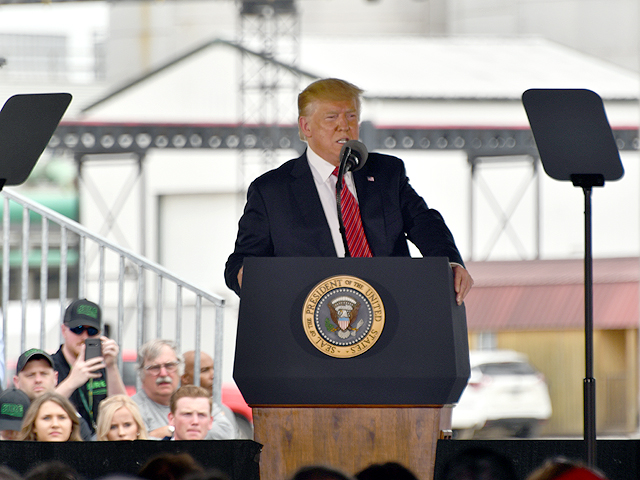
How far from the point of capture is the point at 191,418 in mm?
3256

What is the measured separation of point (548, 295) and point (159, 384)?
1197 centimetres

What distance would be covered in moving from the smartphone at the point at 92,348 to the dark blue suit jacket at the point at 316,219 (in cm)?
138

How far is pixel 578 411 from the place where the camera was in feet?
49.6

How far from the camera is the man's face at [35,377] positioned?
3203 mm

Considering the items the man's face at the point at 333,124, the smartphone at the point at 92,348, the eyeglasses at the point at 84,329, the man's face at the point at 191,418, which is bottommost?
the man's face at the point at 191,418

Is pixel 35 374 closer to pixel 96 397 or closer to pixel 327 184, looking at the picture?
pixel 96 397

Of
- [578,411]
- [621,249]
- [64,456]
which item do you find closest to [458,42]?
[621,249]

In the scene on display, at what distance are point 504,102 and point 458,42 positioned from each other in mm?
1660

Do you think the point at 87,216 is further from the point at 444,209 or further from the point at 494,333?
the point at 494,333

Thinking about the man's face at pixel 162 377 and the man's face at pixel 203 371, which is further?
the man's face at pixel 203 371

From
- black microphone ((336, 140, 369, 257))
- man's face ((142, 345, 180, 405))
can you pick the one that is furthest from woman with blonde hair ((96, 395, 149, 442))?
black microphone ((336, 140, 369, 257))

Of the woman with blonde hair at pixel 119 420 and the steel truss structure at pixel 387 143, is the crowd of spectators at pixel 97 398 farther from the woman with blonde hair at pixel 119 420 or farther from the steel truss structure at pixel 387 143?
the steel truss structure at pixel 387 143

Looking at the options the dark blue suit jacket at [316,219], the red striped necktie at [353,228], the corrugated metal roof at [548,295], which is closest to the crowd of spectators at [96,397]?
the dark blue suit jacket at [316,219]

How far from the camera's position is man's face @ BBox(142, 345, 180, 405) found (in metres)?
3.59
